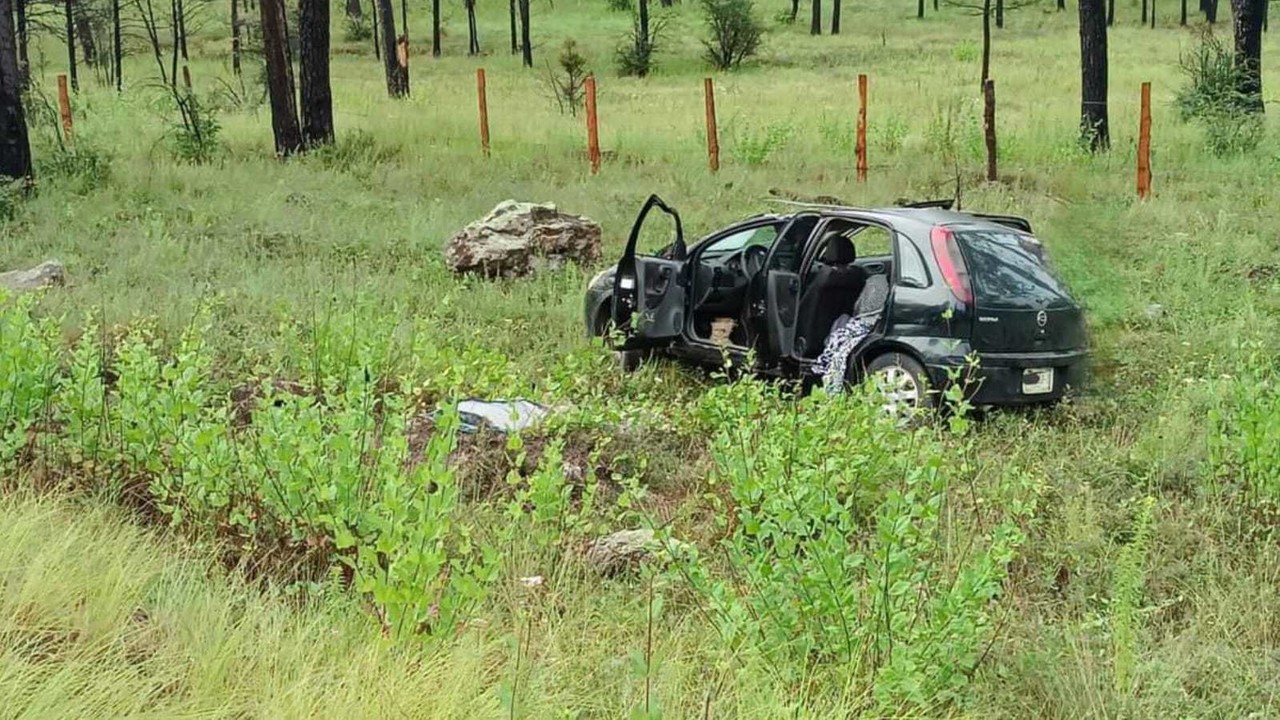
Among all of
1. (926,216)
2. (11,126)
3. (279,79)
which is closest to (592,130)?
(279,79)

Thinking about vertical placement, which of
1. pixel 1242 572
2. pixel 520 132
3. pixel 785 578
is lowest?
pixel 1242 572

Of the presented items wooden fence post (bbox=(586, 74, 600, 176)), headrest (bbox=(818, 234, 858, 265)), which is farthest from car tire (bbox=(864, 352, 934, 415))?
wooden fence post (bbox=(586, 74, 600, 176))

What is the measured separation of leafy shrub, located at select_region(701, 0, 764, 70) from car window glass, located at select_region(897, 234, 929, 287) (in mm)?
35610

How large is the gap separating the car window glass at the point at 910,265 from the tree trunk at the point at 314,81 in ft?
41.1

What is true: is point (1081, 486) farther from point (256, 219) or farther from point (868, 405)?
point (256, 219)

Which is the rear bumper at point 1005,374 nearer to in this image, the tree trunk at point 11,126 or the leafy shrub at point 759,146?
the leafy shrub at point 759,146

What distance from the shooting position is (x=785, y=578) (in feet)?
10.9

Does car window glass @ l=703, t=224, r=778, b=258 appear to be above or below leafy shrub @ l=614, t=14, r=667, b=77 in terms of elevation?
below

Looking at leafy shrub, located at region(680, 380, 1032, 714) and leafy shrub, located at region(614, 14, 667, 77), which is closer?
leafy shrub, located at region(680, 380, 1032, 714)

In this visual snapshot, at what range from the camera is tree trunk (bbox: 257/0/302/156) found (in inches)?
657

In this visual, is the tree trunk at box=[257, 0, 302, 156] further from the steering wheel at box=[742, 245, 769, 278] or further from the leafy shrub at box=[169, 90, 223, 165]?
the steering wheel at box=[742, 245, 769, 278]

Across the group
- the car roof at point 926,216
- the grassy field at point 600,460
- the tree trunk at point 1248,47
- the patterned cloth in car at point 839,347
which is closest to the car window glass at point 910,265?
the car roof at point 926,216

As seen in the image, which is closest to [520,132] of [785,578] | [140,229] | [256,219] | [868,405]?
[256,219]

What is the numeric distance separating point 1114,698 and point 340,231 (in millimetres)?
10263
